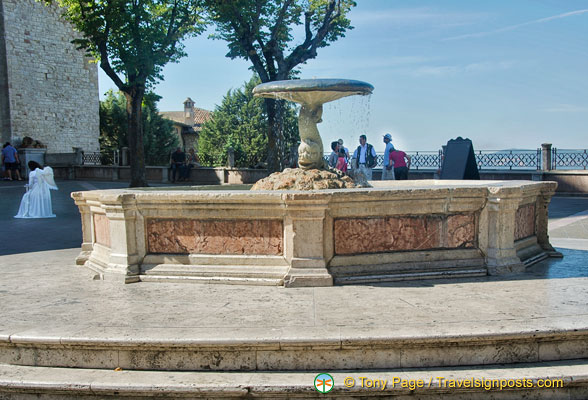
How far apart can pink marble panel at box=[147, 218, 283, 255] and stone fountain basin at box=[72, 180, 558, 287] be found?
0.03 feet

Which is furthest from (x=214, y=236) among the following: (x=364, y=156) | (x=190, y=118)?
(x=190, y=118)

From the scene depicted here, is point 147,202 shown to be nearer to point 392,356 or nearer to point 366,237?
point 366,237

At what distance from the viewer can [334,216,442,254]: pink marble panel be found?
4984 mm

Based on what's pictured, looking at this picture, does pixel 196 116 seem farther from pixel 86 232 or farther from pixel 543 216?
pixel 543 216

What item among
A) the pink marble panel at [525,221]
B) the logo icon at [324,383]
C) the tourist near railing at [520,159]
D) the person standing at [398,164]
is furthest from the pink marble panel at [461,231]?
the tourist near railing at [520,159]

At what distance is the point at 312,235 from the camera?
479cm

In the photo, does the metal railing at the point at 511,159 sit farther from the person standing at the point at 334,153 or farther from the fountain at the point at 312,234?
the fountain at the point at 312,234

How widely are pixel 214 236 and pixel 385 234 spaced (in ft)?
5.55

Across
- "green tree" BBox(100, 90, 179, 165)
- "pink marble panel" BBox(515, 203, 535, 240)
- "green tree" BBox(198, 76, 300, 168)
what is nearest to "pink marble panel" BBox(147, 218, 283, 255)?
"pink marble panel" BBox(515, 203, 535, 240)

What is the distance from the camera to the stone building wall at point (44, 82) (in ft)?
93.9

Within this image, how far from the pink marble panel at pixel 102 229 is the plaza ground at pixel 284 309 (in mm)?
431

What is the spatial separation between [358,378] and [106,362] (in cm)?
170

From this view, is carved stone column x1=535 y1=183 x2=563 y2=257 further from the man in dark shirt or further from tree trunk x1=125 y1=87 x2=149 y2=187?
the man in dark shirt

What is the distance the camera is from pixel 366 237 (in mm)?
5035
